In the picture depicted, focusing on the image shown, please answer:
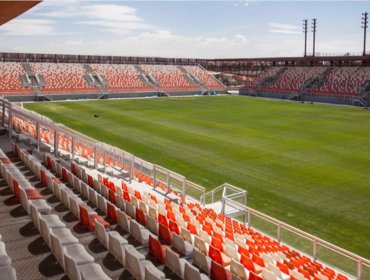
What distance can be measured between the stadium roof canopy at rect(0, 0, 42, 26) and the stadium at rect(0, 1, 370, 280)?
9 cm

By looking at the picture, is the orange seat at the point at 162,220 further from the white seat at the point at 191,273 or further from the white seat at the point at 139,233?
the white seat at the point at 191,273

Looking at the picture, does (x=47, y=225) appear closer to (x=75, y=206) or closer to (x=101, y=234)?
(x=101, y=234)

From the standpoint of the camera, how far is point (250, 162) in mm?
21594

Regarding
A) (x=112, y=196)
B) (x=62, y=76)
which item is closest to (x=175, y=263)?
(x=112, y=196)

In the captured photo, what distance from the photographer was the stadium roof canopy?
1006cm

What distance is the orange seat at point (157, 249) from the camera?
727 centimetres

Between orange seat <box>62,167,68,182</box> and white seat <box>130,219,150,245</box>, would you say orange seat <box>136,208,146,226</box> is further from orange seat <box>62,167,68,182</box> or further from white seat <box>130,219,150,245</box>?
orange seat <box>62,167,68,182</box>

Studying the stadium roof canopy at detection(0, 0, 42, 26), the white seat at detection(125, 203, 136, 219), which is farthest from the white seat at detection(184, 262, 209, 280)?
the stadium roof canopy at detection(0, 0, 42, 26)

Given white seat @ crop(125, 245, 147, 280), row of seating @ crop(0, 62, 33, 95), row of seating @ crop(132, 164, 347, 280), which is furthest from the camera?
row of seating @ crop(0, 62, 33, 95)

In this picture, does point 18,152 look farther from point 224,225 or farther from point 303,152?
point 303,152

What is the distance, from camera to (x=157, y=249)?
291 inches

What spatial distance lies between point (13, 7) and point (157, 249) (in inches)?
285

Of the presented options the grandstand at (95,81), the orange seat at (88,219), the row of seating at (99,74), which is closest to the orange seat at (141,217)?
the orange seat at (88,219)

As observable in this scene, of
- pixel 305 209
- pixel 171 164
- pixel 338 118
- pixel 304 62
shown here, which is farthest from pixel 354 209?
pixel 304 62
